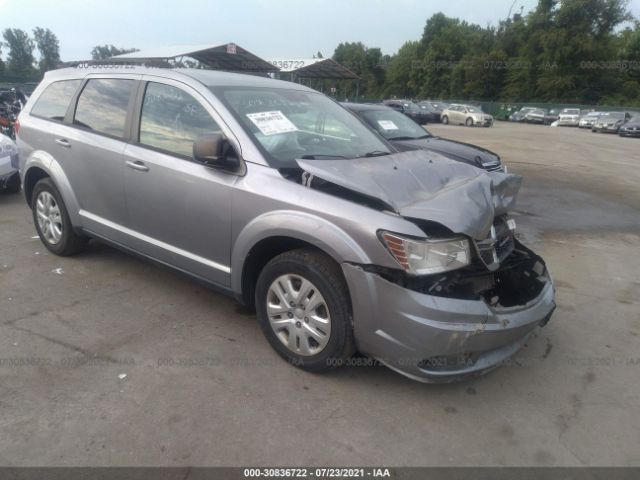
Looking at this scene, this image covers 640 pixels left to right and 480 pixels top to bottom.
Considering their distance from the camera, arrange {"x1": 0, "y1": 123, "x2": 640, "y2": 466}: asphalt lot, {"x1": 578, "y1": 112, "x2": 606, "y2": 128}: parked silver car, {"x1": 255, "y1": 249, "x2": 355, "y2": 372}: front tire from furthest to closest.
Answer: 1. {"x1": 578, "y1": 112, "x2": 606, "y2": 128}: parked silver car
2. {"x1": 255, "y1": 249, "x2": 355, "y2": 372}: front tire
3. {"x1": 0, "y1": 123, "x2": 640, "y2": 466}: asphalt lot

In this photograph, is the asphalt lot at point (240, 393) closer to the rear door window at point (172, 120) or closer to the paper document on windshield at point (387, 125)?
the rear door window at point (172, 120)

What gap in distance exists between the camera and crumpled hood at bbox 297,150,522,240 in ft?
9.19

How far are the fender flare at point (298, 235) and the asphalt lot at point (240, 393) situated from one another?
726 mm

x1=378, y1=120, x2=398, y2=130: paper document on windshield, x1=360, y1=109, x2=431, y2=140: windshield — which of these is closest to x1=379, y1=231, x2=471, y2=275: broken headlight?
x1=360, y1=109, x2=431, y2=140: windshield

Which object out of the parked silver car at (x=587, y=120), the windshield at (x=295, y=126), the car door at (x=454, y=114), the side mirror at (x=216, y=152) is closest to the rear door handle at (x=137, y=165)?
the side mirror at (x=216, y=152)

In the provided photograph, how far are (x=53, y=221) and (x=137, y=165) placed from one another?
62.4 inches

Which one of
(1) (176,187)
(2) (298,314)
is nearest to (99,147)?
(1) (176,187)

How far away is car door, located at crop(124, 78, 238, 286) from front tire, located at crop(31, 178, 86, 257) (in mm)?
1059

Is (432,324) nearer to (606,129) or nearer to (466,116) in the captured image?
(606,129)

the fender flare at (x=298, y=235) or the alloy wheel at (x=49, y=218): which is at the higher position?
the fender flare at (x=298, y=235)

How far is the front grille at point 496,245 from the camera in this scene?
302 centimetres

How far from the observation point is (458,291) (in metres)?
2.81

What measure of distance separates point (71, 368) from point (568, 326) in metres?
3.62

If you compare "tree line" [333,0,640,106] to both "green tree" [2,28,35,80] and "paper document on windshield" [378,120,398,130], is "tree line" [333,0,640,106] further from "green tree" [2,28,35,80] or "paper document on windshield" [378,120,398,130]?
"green tree" [2,28,35,80]
